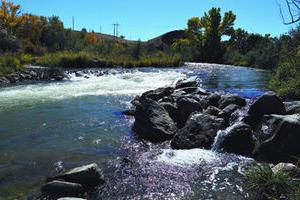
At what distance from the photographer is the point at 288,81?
13844 millimetres

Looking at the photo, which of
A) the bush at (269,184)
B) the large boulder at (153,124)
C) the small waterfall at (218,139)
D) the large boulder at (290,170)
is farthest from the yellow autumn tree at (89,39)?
the bush at (269,184)

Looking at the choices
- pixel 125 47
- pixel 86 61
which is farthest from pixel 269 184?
pixel 125 47

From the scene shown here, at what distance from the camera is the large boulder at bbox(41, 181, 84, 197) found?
6445mm

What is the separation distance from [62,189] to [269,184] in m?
3.72

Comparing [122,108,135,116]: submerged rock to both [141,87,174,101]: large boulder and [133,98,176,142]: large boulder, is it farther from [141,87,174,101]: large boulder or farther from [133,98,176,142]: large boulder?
[133,98,176,142]: large boulder

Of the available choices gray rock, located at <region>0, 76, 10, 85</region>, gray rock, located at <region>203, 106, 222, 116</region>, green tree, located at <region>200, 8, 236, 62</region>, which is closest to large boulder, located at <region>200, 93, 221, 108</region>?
gray rock, located at <region>203, 106, 222, 116</region>

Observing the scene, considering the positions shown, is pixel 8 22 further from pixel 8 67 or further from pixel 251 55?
pixel 251 55

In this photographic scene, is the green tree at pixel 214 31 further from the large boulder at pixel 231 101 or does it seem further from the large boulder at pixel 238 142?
the large boulder at pixel 238 142

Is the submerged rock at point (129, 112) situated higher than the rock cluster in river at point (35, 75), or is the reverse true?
the submerged rock at point (129, 112)

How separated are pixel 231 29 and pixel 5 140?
173ft

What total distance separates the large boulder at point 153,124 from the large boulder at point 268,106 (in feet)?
8.24

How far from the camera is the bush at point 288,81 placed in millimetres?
12773

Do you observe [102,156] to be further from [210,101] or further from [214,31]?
[214,31]

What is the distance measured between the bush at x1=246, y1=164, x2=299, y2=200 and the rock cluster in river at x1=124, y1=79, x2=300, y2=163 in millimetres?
2076
